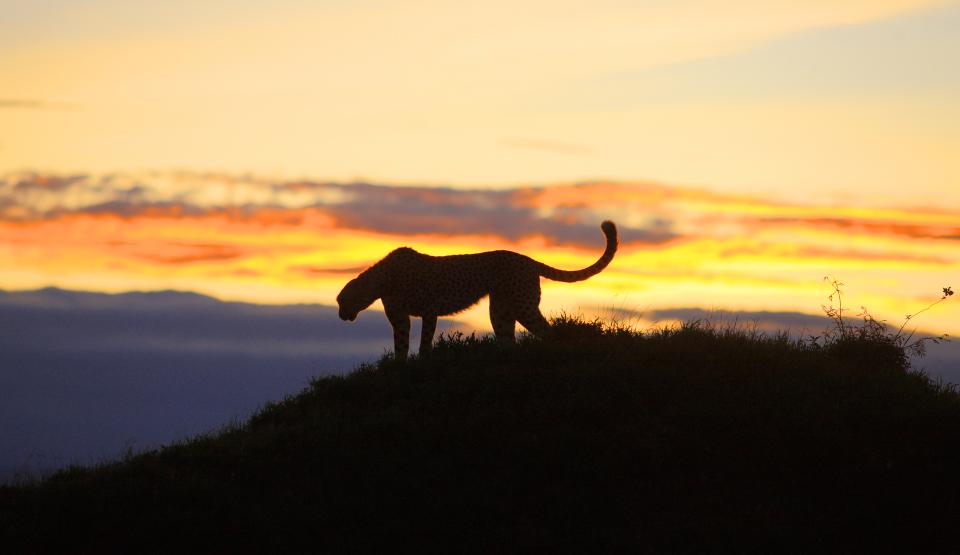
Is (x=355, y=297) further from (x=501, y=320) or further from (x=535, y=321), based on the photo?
(x=535, y=321)

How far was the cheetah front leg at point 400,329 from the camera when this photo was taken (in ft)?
65.2

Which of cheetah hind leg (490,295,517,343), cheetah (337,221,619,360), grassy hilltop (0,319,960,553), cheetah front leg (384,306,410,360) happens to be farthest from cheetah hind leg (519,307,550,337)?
cheetah front leg (384,306,410,360)

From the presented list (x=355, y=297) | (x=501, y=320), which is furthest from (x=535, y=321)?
(x=355, y=297)

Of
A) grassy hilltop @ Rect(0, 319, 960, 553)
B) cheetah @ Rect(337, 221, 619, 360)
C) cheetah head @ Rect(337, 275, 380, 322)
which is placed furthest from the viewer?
cheetah head @ Rect(337, 275, 380, 322)

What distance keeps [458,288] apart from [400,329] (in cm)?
133

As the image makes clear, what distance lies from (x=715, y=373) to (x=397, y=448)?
560 centimetres

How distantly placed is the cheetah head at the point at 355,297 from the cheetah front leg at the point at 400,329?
0.52 meters

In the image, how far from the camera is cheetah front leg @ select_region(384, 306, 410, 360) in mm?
19859

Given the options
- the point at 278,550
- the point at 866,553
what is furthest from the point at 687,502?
the point at 278,550

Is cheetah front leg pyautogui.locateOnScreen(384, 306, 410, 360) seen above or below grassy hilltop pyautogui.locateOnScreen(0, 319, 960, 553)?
above

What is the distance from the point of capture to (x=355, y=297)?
20.7 m

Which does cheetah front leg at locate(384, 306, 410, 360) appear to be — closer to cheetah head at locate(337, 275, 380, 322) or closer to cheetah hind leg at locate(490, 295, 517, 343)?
cheetah head at locate(337, 275, 380, 322)

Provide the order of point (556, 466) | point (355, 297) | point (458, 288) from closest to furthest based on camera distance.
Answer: point (556, 466) → point (458, 288) → point (355, 297)

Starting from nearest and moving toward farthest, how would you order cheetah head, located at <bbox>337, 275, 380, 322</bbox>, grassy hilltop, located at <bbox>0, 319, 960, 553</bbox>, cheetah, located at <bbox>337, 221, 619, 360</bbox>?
grassy hilltop, located at <bbox>0, 319, 960, 553</bbox>
cheetah, located at <bbox>337, 221, 619, 360</bbox>
cheetah head, located at <bbox>337, 275, 380, 322</bbox>
